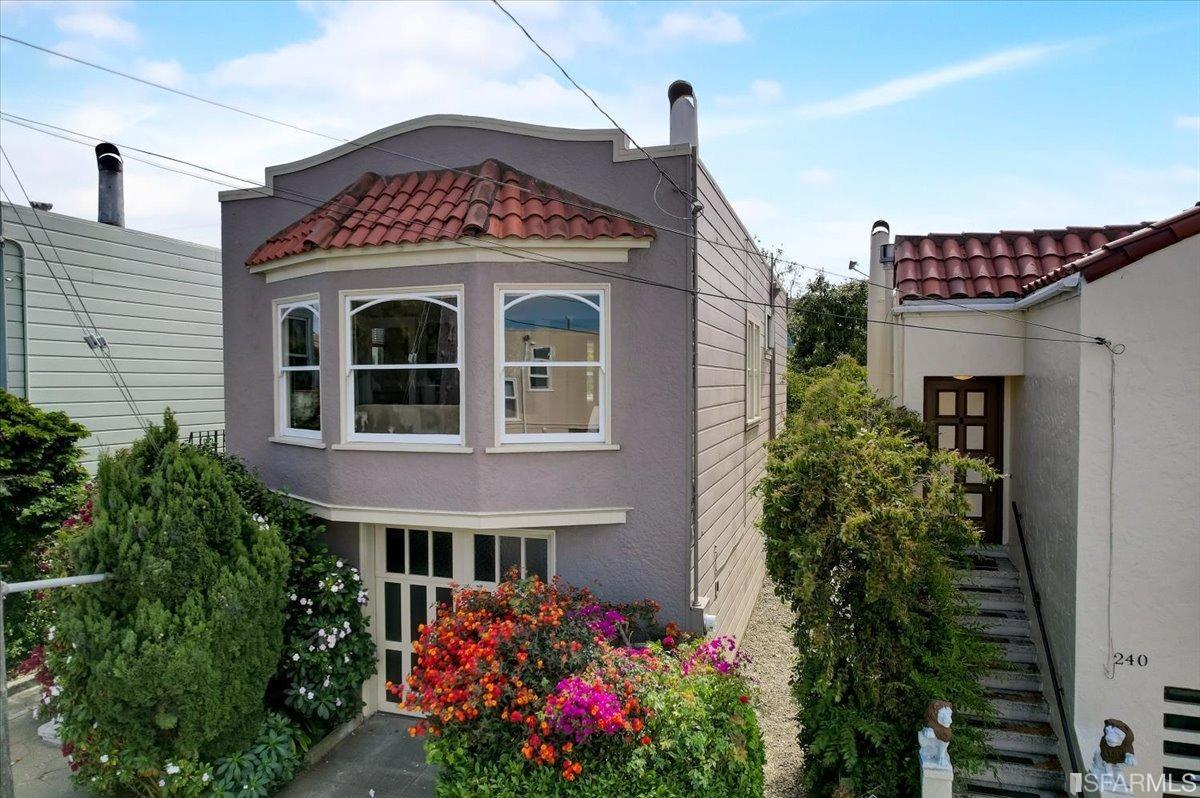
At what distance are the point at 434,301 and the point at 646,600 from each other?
12.9ft

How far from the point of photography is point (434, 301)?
7.55 metres

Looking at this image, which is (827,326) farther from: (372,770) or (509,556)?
(372,770)

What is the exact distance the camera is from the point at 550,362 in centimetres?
730

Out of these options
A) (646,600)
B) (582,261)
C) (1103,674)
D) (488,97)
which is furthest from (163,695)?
(1103,674)

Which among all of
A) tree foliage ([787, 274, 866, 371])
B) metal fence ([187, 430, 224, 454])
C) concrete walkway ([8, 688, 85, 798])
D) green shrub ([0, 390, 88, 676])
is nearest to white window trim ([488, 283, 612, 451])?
metal fence ([187, 430, 224, 454])

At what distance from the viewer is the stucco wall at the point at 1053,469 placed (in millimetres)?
6613

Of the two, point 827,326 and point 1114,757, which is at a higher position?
point 827,326

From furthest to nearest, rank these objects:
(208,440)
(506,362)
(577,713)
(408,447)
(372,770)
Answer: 1. (208,440)
2. (408,447)
3. (372,770)
4. (506,362)
5. (577,713)

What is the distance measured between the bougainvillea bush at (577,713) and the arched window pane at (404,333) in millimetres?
2903

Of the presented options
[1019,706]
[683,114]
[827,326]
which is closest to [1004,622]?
[1019,706]

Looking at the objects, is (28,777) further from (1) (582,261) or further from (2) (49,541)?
(1) (582,261)

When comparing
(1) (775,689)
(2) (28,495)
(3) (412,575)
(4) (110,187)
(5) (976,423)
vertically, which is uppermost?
(4) (110,187)

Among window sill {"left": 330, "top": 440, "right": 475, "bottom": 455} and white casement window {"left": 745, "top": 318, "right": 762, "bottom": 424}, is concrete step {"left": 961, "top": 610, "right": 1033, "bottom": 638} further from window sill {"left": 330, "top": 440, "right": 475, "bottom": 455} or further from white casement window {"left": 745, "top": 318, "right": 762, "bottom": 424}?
window sill {"left": 330, "top": 440, "right": 475, "bottom": 455}

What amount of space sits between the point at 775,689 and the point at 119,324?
1258 cm
